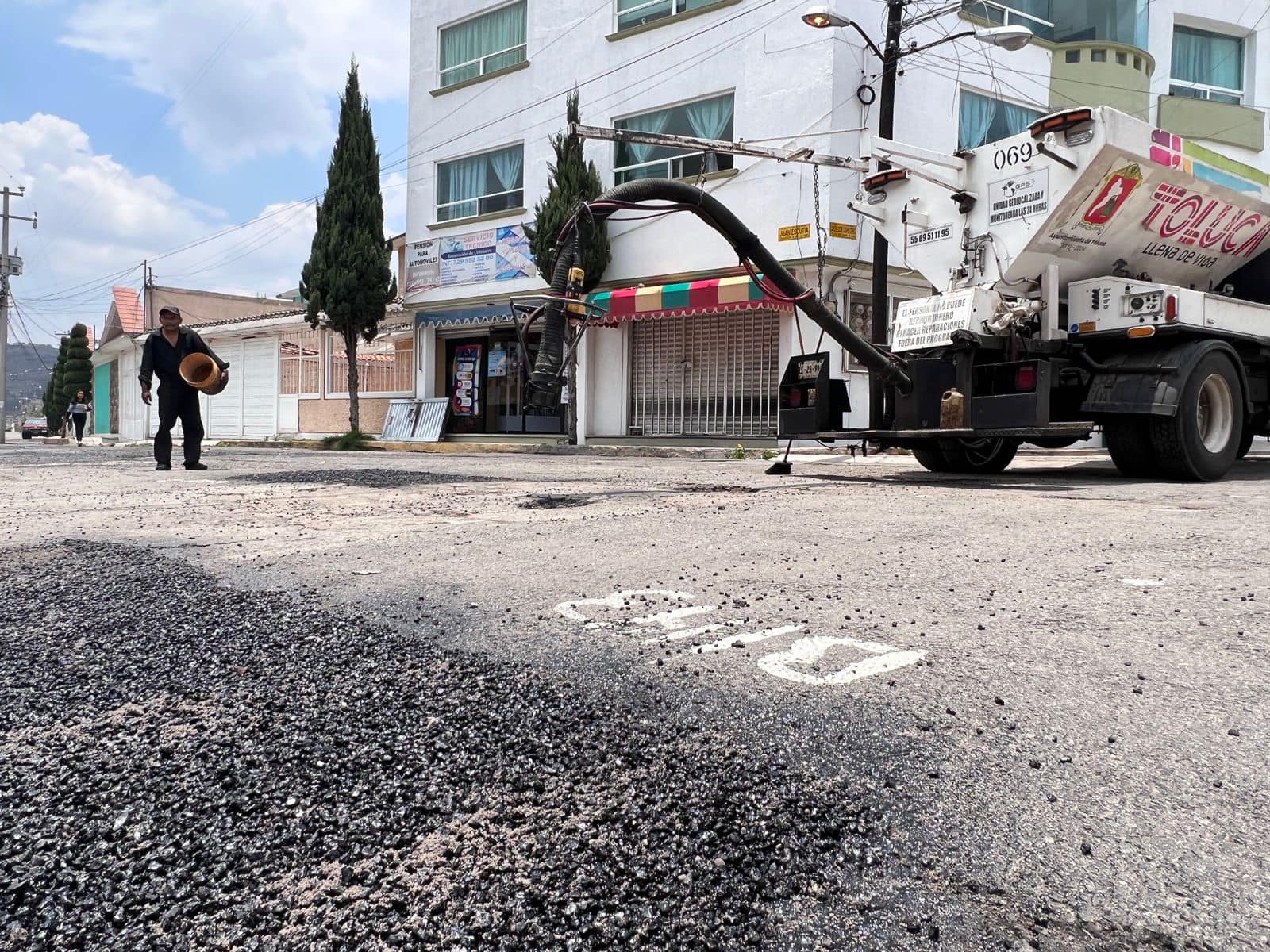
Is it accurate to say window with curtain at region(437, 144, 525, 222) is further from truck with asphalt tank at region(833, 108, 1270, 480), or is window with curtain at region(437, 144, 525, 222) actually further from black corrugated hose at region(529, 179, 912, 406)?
black corrugated hose at region(529, 179, 912, 406)

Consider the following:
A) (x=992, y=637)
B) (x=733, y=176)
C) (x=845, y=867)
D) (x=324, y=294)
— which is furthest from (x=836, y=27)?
(x=845, y=867)

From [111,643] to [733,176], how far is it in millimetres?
14435

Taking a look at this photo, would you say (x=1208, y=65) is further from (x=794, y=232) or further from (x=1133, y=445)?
(x=1133, y=445)

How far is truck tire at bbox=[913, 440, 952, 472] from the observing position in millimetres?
9148

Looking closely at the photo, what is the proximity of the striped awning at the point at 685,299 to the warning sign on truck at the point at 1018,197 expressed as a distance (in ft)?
21.8

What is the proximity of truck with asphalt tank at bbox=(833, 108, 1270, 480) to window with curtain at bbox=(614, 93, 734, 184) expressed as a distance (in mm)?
8217

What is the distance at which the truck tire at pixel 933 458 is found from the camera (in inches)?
360

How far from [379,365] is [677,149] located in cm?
1036

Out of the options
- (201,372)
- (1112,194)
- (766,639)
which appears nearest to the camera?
(766,639)

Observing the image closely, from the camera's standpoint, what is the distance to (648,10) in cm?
1706

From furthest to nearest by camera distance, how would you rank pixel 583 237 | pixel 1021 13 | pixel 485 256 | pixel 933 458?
pixel 485 256 < pixel 1021 13 < pixel 933 458 < pixel 583 237

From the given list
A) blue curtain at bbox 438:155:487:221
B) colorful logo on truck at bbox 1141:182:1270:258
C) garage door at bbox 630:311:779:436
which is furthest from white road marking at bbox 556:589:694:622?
blue curtain at bbox 438:155:487:221

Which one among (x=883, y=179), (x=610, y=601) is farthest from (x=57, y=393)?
(x=610, y=601)

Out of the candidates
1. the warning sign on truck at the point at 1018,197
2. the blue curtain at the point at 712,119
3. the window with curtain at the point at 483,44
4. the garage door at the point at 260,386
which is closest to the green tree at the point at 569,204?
the blue curtain at the point at 712,119
